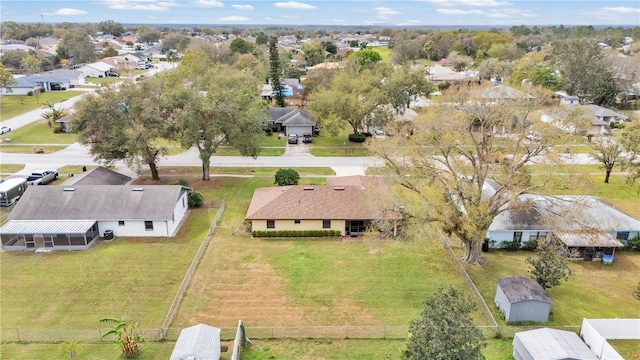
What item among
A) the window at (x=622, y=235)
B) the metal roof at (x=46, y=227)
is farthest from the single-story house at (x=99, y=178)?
the window at (x=622, y=235)

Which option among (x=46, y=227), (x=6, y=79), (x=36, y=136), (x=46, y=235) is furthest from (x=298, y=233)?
(x=6, y=79)

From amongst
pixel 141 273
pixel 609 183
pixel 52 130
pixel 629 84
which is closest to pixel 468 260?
pixel 141 273

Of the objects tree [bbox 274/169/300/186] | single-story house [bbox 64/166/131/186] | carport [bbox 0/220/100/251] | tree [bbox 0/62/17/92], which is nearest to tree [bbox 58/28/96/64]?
tree [bbox 0/62/17/92]

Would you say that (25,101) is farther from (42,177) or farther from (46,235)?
(46,235)

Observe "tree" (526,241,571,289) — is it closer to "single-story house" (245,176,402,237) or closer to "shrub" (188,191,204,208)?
"single-story house" (245,176,402,237)

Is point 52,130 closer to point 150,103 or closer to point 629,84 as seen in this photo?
point 150,103
